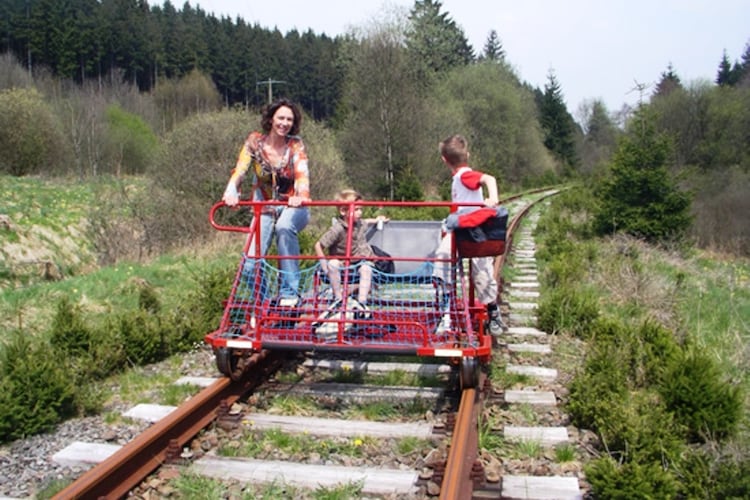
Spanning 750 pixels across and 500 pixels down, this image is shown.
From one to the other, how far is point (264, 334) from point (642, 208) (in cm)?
1213

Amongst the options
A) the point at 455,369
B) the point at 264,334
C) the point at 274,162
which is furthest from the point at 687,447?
the point at 274,162

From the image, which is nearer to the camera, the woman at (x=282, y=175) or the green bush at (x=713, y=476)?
the green bush at (x=713, y=476)

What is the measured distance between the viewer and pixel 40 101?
109 ft

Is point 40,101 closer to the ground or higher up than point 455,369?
higher up

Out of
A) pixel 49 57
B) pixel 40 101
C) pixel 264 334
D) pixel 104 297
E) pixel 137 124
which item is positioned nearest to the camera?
pixel 264 334

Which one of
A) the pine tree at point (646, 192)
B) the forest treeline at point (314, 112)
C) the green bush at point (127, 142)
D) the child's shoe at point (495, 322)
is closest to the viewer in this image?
the child's shoe at point (495, 322)

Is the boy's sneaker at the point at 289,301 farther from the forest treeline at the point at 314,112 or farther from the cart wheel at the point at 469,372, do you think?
the forest treeline at the point at 314,112

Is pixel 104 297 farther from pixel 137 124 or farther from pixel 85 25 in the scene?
pixel 85 25

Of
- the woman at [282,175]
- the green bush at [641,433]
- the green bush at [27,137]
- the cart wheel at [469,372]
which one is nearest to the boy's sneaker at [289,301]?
the woman at [282,175]

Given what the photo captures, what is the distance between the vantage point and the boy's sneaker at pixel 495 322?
6277 millimetres

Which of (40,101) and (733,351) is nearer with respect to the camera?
(733,351)

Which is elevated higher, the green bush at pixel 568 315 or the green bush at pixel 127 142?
the green bush at pixel 127 142

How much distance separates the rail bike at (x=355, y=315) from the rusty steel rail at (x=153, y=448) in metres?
0.24

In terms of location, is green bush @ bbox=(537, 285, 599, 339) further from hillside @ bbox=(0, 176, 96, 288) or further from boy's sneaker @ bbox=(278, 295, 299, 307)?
hillside @ bbox=(0, 176, 96, 288)
